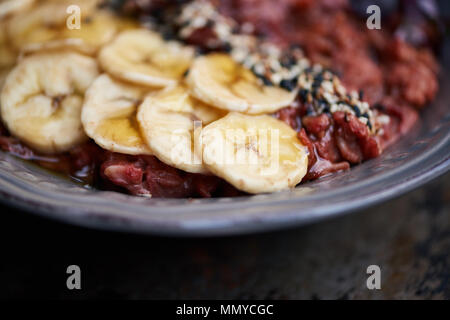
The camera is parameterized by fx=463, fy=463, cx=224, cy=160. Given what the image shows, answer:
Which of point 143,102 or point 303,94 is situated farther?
point 303,94

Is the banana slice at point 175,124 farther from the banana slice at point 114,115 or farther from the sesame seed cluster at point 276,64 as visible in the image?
the sesame seed cluster at point 276,64

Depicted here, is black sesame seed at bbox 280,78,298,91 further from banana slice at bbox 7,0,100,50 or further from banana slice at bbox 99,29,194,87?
banana slice at bbox 7,0,100,50

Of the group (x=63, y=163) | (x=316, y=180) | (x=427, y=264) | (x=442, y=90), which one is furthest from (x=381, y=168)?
(x=63, y=163)

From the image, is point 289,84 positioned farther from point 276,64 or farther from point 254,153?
point 254,153

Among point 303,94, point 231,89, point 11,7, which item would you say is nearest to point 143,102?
point 231,89

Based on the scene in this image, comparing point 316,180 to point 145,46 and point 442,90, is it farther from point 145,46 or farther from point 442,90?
point 442,90
